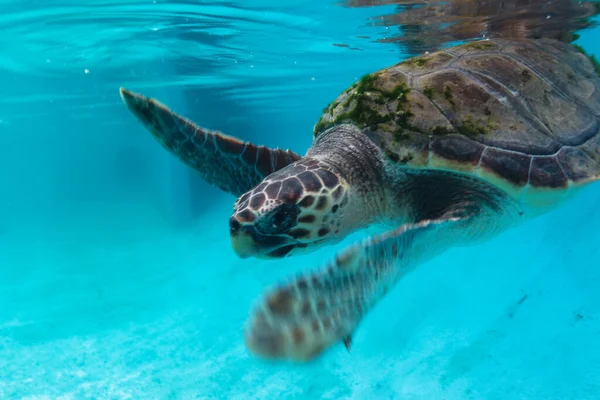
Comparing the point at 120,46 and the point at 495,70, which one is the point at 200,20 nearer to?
the point at 120,46

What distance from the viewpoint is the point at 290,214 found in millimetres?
2578

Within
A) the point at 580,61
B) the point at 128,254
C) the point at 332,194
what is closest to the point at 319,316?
the point at 332,194

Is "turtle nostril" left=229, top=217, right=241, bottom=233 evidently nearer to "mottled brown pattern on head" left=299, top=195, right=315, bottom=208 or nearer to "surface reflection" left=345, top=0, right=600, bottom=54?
"mottled brown pattern on head" left=299, top=195, right=315, bottom=208

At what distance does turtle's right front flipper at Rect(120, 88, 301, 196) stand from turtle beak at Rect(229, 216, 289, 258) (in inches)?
44.9

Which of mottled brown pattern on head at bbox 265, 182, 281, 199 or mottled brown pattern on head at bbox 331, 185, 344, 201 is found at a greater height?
mottled brown pattern on head at bbox 265, 182, 281, 199

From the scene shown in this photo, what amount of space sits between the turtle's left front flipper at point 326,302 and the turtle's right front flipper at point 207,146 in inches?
68.6

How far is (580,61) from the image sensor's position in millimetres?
4598

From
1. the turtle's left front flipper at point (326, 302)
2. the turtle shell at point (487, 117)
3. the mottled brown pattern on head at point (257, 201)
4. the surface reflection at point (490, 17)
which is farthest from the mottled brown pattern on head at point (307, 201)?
the surface reflection at point (490, 17)

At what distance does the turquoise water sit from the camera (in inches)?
222

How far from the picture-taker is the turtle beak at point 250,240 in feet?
8.20

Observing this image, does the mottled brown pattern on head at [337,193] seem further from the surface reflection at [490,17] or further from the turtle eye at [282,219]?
the surface reflection at [490,17]

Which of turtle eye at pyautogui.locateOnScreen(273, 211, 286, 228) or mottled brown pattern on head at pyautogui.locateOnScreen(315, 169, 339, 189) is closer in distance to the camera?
turtle eye at pyautogui.locateOnScreen(273, 211, 286, 228)

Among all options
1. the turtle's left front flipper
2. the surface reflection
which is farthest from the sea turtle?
the surface reflection

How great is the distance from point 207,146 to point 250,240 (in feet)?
4.74
